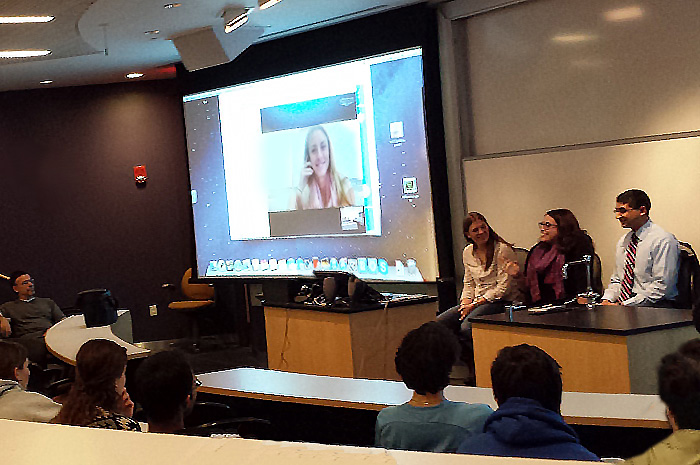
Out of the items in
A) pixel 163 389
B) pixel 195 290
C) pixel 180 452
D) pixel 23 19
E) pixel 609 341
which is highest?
pixel 23 19

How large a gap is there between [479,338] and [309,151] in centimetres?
385

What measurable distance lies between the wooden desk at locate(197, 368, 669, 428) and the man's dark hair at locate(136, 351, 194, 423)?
0.84 m

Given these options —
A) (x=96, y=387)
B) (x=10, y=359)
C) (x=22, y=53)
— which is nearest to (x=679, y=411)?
(x=96, y=387)

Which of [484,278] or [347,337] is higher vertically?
[484,278]

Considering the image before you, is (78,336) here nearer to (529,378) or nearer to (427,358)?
(427,358)

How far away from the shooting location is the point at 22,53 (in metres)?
7.69

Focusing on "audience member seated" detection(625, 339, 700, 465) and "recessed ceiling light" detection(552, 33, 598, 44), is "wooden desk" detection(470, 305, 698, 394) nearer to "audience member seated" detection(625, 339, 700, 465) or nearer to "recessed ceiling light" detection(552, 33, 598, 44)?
"audience member seated" detection(625, 339, 700, 465)

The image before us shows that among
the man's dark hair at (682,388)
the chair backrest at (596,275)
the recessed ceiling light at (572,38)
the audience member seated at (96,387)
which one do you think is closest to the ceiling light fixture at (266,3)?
the recessed ceiling light at (572,38)

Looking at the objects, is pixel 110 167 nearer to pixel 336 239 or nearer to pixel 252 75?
pixel 252 75

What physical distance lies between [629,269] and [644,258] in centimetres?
17

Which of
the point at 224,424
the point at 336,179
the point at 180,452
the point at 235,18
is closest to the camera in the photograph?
the point at 180,452

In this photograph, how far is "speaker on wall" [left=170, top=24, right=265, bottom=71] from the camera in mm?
7949

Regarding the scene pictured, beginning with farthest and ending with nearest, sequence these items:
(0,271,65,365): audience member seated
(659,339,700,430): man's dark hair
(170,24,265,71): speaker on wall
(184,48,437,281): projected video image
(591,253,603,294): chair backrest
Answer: (170,24,265,71): speaker on wall < (184,48,437,281): projected video image < (0,271,65,365): audience member seated < (591,253,603,294): chair backrest < (659,339,700,430): man's dark hair

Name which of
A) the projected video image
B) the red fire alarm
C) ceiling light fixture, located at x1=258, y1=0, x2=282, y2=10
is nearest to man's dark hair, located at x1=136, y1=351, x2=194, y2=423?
ceiling light fixture, located at x1=258, y1=0, x2=282, y2=10
